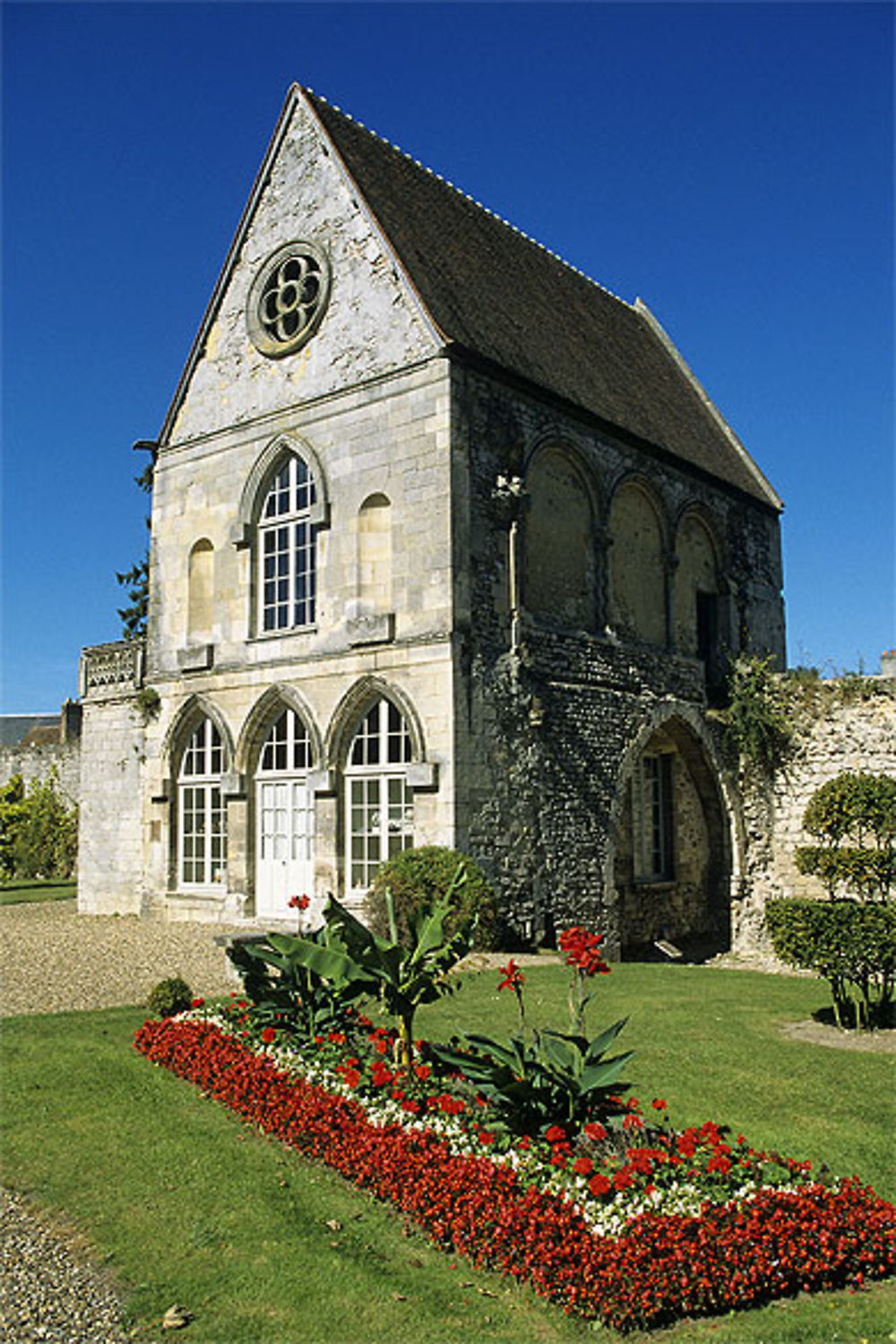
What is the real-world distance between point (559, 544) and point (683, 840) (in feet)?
20.9

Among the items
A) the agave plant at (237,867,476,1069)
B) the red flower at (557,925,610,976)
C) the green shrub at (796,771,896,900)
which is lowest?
the agave plant at (237,867,476,1069)

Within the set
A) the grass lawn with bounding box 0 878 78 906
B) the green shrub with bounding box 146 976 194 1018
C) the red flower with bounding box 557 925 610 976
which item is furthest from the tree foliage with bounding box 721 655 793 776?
the red flower with bounding box 557 925 610 976

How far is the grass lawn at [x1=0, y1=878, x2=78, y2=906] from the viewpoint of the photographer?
23.8 meters

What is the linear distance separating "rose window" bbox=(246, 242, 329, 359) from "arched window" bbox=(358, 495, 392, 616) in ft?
10.8

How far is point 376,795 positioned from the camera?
51.0 feet

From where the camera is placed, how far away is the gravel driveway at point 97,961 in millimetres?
10859

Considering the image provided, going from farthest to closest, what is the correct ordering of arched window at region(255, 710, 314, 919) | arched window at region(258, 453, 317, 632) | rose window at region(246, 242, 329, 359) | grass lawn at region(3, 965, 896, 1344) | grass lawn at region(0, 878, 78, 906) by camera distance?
grass lawn at region(0, 878, 78, 906)
rose window at region(246, 242, 329, 359)
arched window at region(258, 453, 317, 632)
arched window at region(255, 710, 314, 919)
grass lawn at region(3, 965, 896, 1344)

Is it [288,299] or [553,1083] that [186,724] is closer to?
[288,299]

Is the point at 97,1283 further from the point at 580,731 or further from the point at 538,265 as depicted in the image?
the point at 538,265

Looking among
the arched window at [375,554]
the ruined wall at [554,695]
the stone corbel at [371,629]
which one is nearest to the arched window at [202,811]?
the stone corbel at [371,629]

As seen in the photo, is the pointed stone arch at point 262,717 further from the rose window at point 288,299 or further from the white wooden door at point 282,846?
the rose window at point 288,299

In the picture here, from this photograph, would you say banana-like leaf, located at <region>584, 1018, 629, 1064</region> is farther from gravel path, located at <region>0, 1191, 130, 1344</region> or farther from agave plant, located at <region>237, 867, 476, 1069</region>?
gravel path, located at <region>0, 1191, 130, 1344</region>

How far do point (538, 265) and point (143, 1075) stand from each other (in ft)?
57.2

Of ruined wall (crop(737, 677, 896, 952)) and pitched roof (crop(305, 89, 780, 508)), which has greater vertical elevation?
pitched roof (crop(305, 89, 780, 508))
